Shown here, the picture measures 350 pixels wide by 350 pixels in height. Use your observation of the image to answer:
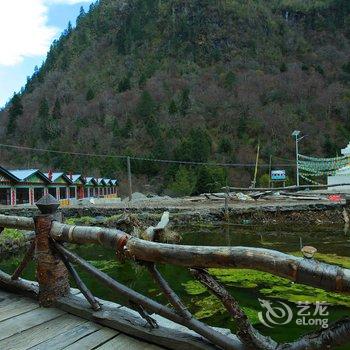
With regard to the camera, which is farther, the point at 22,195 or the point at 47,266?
the point at 22,195

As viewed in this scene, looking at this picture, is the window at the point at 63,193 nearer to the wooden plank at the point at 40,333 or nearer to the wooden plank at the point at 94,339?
the wooden plank at the point at 40,333

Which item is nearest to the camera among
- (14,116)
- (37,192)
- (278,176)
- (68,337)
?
(68,337)

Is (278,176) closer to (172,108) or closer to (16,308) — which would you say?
(172,108)

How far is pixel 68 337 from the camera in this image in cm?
247

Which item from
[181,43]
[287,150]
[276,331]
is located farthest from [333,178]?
[181,43]

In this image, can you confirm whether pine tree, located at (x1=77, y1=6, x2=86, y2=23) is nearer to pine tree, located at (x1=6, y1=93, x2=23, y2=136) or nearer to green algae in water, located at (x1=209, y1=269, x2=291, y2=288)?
pine tree, located at (x1=6, y1=93, x2=23, y2=136)

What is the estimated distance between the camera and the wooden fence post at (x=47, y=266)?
10.0 feet

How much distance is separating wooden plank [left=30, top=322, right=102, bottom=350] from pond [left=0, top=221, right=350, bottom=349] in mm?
1719

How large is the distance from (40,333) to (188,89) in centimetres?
8171

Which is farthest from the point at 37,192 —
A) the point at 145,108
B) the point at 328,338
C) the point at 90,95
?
the point at 90,95

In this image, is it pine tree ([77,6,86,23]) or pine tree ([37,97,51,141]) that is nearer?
pine tree ([37,97,51,141])

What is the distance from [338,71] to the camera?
8956cm

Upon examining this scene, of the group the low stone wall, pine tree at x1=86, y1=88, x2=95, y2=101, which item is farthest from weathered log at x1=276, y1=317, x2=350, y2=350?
pine tree at x1=86, y1=88, x2=95, y2=101

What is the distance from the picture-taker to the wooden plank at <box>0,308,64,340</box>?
262 centimetres
